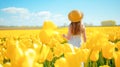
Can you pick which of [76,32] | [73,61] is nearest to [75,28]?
[76,32]

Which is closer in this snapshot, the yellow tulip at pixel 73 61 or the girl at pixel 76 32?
the yellow tulip at pixel 73 61

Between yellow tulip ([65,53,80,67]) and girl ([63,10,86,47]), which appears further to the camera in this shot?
girl ([63,10,86,47])

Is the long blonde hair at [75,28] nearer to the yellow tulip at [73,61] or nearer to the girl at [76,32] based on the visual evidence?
the girl at [76,32]

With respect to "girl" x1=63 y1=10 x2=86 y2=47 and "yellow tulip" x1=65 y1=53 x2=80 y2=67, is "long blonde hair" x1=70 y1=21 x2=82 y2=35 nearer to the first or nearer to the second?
"girl" x1=63 y1=10 x2=86 y2=47

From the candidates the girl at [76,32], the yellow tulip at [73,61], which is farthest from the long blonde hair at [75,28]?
the yellow tulip at [73,61]

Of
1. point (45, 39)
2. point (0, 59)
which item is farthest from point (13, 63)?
point (0, 59)

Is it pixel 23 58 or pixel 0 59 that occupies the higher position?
pixel 23 58

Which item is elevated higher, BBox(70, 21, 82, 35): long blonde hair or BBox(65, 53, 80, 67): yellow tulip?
BBox(65, 53, 80, 67): yellow tulip

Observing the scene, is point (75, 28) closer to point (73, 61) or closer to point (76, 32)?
point (76, 32)

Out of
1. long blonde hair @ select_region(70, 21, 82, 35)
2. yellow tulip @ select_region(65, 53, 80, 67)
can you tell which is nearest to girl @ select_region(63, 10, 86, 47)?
long blonde hair @ select_region(70, 21, 82, 35)

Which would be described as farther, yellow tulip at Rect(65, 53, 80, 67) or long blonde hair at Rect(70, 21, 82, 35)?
long blonde hair at Rect(70, 21, 82, 35)

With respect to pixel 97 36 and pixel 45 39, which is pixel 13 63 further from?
pixel 97 36

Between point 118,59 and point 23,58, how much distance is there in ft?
2.02

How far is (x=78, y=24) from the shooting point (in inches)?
230
